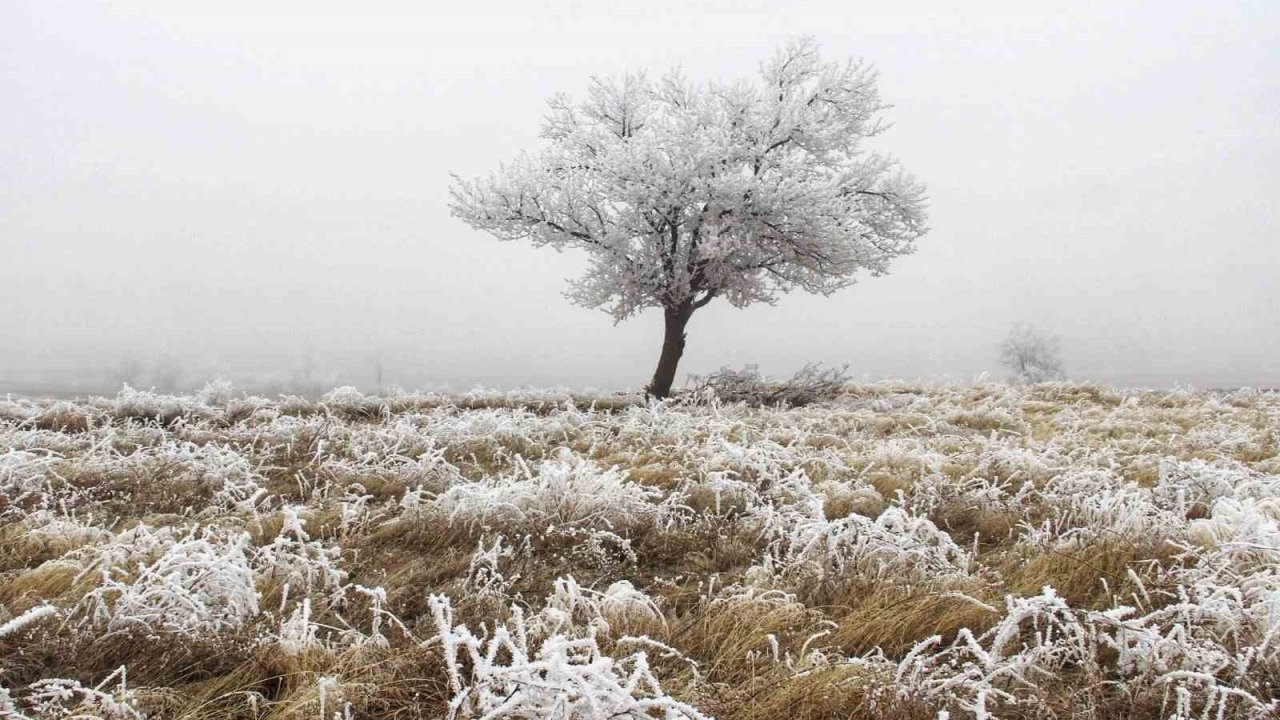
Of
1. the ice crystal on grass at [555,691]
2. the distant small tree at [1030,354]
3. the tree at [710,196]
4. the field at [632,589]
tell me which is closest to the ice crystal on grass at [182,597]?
the field at [632,589]

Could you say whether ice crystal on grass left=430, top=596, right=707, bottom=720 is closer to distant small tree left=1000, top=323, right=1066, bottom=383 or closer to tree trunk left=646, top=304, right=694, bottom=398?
A: tree trunk left=646, top=304, right=694, bottom=398

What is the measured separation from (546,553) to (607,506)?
0.58 m

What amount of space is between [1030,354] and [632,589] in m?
48.1

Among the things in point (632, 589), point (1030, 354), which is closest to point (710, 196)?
point (632, 589)

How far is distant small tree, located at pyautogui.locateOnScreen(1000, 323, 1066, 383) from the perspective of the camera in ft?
144

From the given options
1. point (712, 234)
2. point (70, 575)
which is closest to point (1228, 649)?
point (70, 575)

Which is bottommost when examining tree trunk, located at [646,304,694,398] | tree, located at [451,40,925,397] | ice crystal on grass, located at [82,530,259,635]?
ice crystal on grass, located at [82,530,259,635]

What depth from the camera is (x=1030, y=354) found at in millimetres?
44375

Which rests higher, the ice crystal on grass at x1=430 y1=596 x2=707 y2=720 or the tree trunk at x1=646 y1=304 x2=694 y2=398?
the tree trunk at x1=646 y1=304 x2=694 y2=398

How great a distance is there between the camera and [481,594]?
10.5 ft

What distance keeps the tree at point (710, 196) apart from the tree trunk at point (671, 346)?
0.03m

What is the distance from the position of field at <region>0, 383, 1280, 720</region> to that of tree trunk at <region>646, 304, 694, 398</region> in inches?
402

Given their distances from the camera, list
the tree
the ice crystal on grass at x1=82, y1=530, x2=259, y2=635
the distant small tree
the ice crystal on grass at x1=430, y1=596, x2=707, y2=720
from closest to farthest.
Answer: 1. the ice crystal on grass at x1=430, y1=596, x2=707, y2=720
2. the ice crystal on grass at x1=82, y1=530, x2=259, y2=635
3. the tree
4. the distant small tree

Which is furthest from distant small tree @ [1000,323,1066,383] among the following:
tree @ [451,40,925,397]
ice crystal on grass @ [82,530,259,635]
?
ice crystal on grass @ [82,530,259,635]
